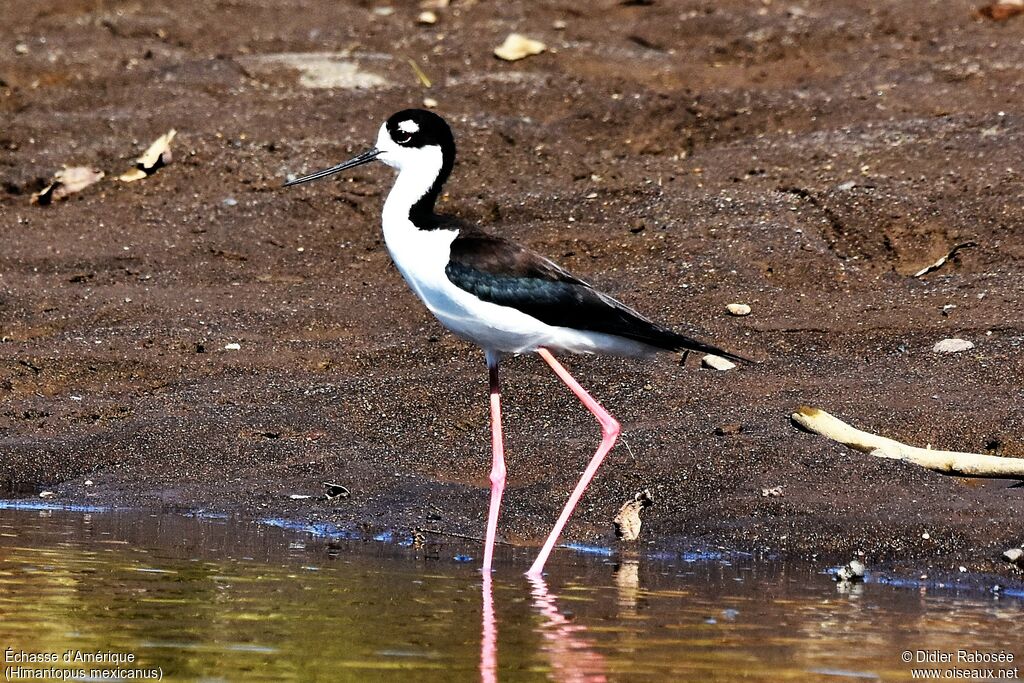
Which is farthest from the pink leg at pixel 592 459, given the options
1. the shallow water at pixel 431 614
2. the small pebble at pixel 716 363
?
the small pebble at pixel 716 363

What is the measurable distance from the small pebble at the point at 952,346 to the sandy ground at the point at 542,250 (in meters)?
0.08

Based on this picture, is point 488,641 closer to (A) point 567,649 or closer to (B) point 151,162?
(A) point 567,649

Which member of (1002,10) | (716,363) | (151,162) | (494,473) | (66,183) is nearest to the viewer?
(494,473)

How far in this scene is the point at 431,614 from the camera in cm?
512

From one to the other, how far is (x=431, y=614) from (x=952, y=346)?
4.08m

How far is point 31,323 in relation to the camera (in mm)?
9195

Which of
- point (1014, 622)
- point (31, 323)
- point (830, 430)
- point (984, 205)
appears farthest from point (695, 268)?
point (1014, 622)

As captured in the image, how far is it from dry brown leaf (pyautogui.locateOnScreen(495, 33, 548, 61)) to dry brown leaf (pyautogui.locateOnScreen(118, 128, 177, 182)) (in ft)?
9.75

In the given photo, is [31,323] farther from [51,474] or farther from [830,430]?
[830,430]

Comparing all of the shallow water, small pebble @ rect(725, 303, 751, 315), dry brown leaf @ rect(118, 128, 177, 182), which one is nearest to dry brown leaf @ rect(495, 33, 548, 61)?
dry brown leaf @ rect(118, 128, 177, 182)

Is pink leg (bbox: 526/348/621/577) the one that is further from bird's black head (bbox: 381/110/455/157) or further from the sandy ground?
bird's black head (bbox: 381/110/455/157)

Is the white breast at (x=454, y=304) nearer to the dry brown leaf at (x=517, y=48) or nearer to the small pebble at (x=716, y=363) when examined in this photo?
the small pebble at (x=716, y=363)

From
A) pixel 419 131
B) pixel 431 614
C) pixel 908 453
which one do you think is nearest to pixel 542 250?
pixel 419 131

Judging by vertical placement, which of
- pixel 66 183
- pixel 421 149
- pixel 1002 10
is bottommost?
pixel 66 183
